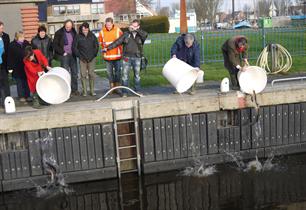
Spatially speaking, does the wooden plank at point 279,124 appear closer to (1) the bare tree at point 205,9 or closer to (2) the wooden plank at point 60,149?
(2) the wooden plank at point 60,149

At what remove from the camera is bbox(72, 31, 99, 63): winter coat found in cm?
1011

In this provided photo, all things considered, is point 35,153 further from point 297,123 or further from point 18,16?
point 18,16

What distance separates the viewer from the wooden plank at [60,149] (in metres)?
8.56

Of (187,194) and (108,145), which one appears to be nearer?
(187,194)

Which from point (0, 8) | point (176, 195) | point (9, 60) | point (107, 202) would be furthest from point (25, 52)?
point (0, 8)

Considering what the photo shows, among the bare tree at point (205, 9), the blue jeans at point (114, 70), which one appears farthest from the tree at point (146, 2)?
the blue jeans at point (114, 70)

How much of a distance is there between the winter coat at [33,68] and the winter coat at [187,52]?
2.87m

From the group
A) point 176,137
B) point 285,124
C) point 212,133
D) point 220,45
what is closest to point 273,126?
point 285,124

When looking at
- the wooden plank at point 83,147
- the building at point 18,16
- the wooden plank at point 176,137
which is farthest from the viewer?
the building at point 18,16

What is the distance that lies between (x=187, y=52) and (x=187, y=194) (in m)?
3.39

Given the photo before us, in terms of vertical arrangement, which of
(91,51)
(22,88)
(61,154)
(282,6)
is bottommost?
(61,154)

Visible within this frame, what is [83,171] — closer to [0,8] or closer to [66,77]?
[66,77]

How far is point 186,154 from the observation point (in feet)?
30.4

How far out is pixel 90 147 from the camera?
8.74m
